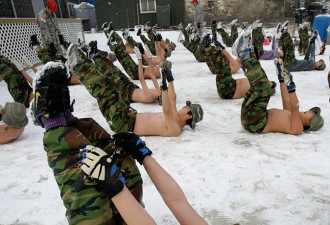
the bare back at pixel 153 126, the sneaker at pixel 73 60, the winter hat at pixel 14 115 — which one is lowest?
the bare back at pixel 153 126

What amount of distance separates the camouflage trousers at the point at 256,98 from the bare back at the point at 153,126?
79 centimetres

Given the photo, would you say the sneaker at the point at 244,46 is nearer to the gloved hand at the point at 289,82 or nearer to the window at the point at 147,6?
the gloved hand at the point at 289,82

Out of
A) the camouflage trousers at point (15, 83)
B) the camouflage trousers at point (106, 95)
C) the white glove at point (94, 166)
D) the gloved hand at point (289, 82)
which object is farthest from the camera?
the camouflage trousers at point (15, 83)

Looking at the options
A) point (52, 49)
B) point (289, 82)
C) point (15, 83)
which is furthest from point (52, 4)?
point (289, 82)

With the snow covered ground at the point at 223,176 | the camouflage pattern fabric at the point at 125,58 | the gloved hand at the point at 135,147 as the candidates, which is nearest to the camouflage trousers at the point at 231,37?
the camouflage pattern fabric at the point at 125,58

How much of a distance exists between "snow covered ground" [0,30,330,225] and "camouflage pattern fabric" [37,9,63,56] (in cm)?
310

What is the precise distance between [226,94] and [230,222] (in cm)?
250

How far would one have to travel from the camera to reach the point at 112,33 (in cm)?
531

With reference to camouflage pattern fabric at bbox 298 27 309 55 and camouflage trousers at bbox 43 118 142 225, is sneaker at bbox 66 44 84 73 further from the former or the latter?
camouflage pattern fabric at bbox 298 27 309 55

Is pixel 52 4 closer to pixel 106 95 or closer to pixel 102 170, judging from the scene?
pixel 106 95

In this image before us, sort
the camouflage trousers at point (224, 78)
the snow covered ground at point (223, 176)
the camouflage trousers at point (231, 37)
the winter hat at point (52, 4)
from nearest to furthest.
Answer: the snow covered ground at point (223, 176), the camouflage trousers at point (224, 78), the winter hat at point (52, 4), the camouflage trousers at point (231, 37)

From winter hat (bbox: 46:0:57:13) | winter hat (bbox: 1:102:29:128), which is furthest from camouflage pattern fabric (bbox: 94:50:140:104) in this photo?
winter hat (bbox: 46:0:57:13)

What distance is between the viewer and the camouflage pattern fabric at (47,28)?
5.21m

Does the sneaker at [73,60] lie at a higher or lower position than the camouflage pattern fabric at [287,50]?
higher
